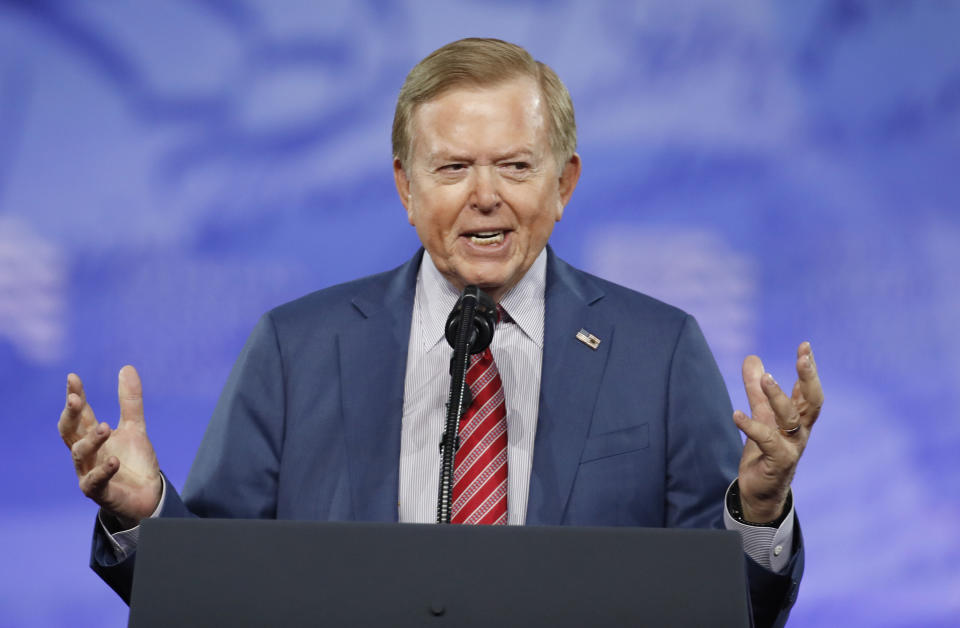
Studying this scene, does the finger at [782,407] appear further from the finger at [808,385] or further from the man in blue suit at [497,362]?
the man in blue suit at [497,362]

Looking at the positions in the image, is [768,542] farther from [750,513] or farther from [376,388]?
[376,388]

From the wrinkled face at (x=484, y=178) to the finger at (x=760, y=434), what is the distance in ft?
2.16

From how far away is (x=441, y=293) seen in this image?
2.00 meters

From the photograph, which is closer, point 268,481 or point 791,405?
point 791,405

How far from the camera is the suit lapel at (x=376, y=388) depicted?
176 cm

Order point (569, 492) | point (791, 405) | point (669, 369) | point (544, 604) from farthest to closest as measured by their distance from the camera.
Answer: point (669, 369) → point (569, 492) → point (791, 405) → point (544, 604)

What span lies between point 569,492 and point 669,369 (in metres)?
0.31

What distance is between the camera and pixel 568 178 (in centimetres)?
207

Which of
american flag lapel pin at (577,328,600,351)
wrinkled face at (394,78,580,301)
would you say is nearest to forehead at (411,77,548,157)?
wrinkled face at (394,78,580,301)

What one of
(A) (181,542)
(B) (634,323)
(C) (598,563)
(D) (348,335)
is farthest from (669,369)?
(A) (181,542)

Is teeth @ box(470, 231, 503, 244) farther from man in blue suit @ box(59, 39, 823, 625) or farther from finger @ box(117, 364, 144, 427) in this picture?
finger @ box(117, 364, 144, 427)

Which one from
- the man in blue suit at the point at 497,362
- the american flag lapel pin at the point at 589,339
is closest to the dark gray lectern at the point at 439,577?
the man in blue suit at the point at 497,362

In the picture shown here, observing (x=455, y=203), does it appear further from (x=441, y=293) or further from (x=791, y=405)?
(x=791, y=405)

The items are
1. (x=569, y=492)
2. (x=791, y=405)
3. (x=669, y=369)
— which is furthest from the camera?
(x=669, y=369)
